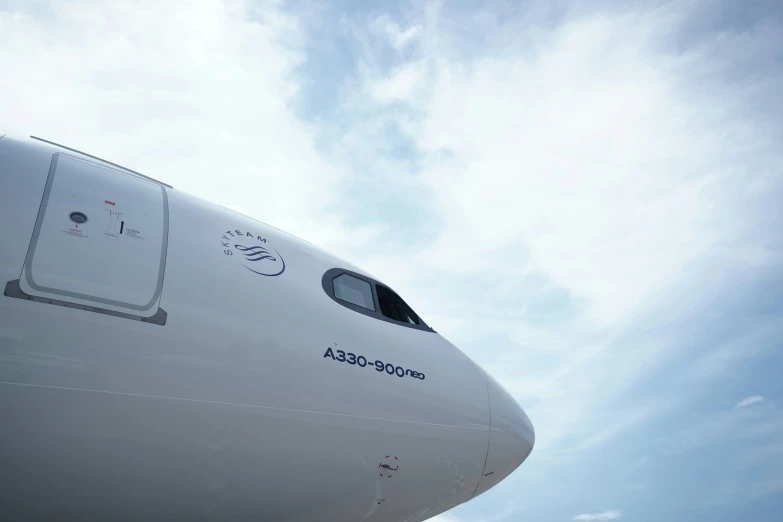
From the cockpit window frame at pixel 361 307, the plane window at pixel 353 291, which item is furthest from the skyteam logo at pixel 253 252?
the plane window at pixel 353 291

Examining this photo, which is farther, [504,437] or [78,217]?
[504,437]

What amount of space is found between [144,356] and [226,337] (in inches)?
26.2

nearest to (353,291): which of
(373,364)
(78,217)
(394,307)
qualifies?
(394,307)

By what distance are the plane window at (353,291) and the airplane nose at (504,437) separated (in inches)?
68.0

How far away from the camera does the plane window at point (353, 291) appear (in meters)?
6.16

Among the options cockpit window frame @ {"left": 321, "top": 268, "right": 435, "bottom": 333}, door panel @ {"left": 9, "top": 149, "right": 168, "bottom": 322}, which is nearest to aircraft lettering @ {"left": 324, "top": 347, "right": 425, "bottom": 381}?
Result: cockpit window frame @ {"left": 321, "top": 268, "right": 435, "bottom": 333}

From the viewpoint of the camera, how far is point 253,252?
5617 millimetres

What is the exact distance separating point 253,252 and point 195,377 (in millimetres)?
1619

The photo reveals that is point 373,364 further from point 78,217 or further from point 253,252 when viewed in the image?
point 78,217

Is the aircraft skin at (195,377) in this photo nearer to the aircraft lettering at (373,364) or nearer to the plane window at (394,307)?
the aircraft lettering at (373,364)

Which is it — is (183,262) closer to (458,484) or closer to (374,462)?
(374,462)

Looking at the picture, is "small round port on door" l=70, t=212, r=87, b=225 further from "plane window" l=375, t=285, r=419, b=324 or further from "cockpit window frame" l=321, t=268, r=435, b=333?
"plane window" l=375, t=285, r=419, b=324

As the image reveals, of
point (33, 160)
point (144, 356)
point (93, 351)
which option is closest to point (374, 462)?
point (144, 356)

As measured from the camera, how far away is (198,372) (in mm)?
4363
